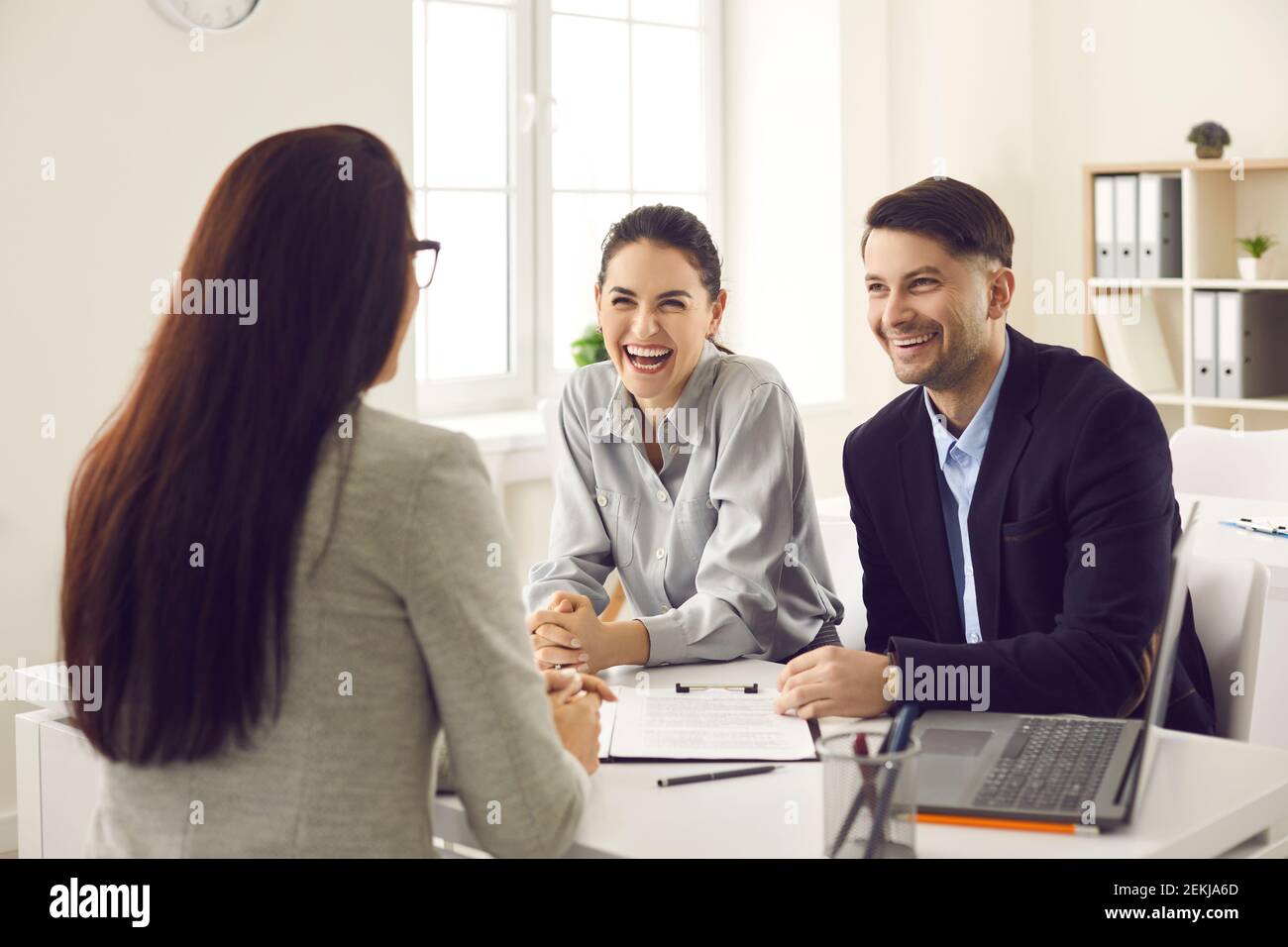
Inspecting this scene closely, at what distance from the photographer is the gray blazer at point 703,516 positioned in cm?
200

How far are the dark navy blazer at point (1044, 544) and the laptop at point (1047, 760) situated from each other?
0.11m

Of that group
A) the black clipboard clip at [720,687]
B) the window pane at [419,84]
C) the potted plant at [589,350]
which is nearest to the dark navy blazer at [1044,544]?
the black clipboard clip at [720,687]

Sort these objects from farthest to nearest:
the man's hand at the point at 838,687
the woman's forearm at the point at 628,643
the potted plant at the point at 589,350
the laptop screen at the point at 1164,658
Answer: the potted plant at the point at 589,350
the woman's forearm at the point at 628,643
the man's hand at the point at 838,687
the laptop screen at the point at 1164,658

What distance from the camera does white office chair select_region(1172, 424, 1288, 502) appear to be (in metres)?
3.02

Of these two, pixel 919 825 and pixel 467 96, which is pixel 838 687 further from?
pixel 467 96

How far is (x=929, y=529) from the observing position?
1995mm

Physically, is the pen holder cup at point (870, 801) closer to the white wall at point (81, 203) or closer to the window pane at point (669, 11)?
the white wall at point (81, 203)

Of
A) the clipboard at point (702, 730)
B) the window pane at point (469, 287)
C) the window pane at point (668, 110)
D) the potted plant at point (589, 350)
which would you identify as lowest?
the clipboard at point (702, 730)

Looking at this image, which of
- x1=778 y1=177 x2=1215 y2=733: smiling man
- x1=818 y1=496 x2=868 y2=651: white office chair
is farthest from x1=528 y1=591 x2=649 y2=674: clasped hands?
x1=818 y1=496 x2=868 y2=651: white office chair

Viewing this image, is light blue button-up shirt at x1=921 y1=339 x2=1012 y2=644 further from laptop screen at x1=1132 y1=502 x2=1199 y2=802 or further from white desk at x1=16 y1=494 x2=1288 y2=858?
laptop screen at x1=1132 y1=502 x2=1199 y2=802

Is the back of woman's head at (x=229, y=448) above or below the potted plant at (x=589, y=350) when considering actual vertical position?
below

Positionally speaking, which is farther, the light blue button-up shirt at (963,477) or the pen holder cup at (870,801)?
the light blue button-up shirt at (963,477)

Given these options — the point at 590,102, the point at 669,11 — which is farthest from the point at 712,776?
the point at 669,11
